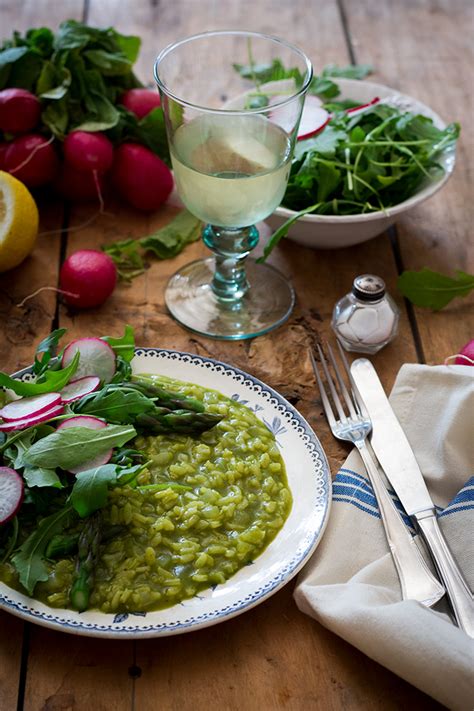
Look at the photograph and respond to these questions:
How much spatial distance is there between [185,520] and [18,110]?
1378 mm

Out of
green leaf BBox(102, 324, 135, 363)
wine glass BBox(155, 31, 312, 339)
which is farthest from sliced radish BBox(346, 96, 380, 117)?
green leaf BBox(102, 324, 135, 363)

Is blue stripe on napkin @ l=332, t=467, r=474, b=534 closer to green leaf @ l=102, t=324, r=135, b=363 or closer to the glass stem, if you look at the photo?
green leaf @ l=102, t=324, r=135, b=363

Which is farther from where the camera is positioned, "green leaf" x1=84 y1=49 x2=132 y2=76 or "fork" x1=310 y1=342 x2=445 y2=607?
"green leaf" x1=84 y1=49 x2=132 y2=76

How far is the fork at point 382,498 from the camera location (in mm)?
1643

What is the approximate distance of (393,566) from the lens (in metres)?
1.70

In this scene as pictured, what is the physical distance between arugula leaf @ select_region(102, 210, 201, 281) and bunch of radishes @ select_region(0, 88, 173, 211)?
0.11 metres

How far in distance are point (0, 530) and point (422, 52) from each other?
2.54 metres

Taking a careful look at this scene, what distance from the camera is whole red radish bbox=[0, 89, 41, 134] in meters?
2.46

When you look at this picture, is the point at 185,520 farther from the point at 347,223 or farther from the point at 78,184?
the point at 78,184

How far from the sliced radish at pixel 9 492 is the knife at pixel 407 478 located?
2.50ft

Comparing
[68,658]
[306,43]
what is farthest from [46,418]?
[306,43]

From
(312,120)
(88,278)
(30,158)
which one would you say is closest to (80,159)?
(30,158)

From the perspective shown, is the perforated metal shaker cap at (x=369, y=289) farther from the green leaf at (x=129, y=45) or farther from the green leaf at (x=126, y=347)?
the green leaf at (x=129, y=45)

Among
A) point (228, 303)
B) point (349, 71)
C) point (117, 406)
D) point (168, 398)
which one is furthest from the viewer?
point (349, 71)
